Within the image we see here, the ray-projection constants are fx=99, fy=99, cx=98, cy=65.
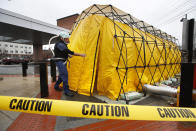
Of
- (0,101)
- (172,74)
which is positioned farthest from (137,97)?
(172,74)

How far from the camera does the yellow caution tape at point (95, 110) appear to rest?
4.30 feet

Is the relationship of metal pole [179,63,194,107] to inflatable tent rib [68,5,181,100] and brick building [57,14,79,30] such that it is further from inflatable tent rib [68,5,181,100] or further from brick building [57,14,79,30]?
brick building [57,14,79,30]

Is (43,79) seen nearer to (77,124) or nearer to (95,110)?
(77,124)

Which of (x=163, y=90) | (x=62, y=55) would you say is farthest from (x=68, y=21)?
(x=163, y=90)

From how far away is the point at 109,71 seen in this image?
3.21 m

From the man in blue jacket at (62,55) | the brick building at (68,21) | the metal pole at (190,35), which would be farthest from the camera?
the brick building at (68,21)

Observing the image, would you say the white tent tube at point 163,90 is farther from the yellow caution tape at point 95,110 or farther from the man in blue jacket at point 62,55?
the man in blue jacket at point 62,55

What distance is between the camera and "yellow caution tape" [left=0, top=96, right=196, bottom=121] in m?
1.31

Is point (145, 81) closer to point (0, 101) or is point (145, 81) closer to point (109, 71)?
point (109, 71)

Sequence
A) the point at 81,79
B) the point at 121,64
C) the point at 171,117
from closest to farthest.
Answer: the point at 171,117 → the point at 121,64 → the point at 81,79

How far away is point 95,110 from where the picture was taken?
1.34 meters

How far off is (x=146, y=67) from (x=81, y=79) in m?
2.75

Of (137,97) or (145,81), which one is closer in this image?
(137,97)

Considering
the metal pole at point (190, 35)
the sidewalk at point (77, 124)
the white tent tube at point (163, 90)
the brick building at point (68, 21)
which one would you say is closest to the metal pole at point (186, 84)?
the metal pole at point (190, 35)
